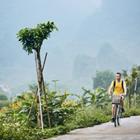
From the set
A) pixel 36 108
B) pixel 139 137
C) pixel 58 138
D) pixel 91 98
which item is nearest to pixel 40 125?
pixel 36 108

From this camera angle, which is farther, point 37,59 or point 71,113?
point 71,113

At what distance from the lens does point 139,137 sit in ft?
34.5

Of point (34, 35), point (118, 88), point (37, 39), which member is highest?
point (34, 35)

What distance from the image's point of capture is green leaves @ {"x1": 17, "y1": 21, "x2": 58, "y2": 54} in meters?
13.5

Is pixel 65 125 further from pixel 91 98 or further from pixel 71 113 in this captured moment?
pixel 91 98

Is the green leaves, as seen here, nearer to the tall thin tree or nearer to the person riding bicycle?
the tall thin tree

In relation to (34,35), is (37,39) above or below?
below

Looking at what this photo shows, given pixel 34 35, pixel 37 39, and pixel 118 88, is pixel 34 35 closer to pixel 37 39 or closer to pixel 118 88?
pixel 37 39

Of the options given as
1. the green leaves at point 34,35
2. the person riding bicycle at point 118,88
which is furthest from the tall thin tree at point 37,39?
the person riding bicycle at point 118,88

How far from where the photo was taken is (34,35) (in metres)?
13.5

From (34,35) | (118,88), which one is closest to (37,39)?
(34,35)

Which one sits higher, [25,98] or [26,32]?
[26,32]

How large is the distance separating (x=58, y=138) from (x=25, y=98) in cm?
306

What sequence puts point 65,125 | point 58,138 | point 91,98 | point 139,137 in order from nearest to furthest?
1. point 139,137
2. point 58,138
3. point 65,125
4. point 91,98
